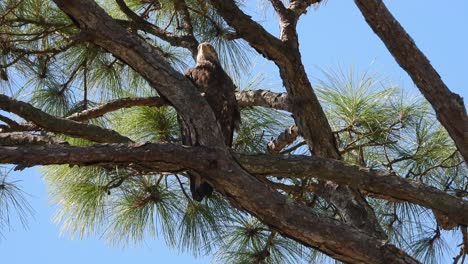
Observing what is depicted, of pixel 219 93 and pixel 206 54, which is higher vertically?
pixel 206 54

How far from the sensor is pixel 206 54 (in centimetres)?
305

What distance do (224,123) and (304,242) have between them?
119 centimetres

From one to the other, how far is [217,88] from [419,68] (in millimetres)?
1104

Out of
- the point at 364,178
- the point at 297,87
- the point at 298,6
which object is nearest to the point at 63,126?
the point at 297,87

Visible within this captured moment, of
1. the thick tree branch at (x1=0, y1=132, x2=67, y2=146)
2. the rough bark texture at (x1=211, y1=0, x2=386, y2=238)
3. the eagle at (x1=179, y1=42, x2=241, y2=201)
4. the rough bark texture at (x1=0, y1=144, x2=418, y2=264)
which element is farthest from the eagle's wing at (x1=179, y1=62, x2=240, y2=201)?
the rough bark texture at (x1=0, y1=144, x2=418, y2=264)

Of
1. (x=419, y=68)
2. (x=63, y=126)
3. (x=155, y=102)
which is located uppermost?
(x=155, y=102)

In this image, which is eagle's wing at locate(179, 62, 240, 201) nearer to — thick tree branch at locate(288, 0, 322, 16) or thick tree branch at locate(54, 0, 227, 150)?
thick tree branch at locate(288, 0, 322, 16)

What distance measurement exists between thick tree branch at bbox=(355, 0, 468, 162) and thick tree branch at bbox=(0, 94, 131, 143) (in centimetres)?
78

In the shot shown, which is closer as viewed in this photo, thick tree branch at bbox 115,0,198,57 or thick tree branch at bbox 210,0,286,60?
thick tree branch at bbox 210,0,286,60

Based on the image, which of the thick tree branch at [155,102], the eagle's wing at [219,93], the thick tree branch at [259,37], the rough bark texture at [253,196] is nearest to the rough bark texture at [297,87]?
the thick tree branch at [259,37]

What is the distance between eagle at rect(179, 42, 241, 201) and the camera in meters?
2.89

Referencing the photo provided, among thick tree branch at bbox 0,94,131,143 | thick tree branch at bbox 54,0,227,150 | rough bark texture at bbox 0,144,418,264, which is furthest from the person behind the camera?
thick tree branch at bbox 0,94,131,143

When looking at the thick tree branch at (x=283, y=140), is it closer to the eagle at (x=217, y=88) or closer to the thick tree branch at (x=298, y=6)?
the eagle at (x=217, y=88)

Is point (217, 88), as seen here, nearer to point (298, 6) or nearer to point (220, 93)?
point (220, 93)
